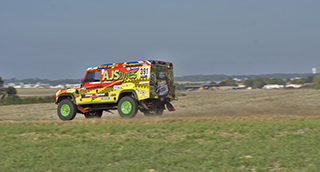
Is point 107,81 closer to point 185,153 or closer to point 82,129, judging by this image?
point 82,129

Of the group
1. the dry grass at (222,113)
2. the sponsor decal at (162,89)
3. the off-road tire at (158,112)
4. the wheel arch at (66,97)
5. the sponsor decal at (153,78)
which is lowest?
the dry grass at (222,113)

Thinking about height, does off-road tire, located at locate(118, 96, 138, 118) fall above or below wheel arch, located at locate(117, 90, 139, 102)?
below

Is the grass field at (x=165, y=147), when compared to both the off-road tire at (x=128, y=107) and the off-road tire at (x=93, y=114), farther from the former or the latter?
the off-road tire at (x=93, y=114)

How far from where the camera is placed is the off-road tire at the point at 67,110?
46.4 feet

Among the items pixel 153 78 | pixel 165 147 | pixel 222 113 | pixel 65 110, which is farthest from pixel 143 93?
pixel 165 147

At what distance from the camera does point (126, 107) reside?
13.1m

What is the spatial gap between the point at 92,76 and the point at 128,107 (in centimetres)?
213

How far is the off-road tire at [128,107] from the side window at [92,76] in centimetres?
144

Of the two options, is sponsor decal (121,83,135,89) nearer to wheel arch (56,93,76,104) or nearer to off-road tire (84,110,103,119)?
wheel arch (56,93,76,104)

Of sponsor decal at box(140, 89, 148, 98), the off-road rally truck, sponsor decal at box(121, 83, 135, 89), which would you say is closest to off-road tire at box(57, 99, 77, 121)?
the off-road rally truck

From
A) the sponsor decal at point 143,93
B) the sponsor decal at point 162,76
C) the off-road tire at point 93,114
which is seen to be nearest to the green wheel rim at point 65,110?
the off-road tire at point 93,114

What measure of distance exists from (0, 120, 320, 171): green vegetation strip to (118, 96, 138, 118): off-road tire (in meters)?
2.77

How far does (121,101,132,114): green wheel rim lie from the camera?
1304 cm

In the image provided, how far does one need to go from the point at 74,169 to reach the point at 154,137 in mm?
2690
